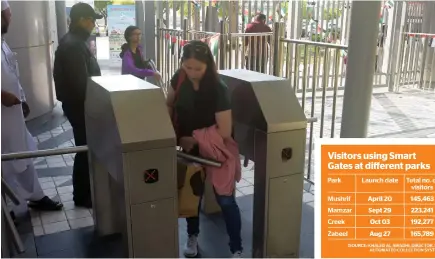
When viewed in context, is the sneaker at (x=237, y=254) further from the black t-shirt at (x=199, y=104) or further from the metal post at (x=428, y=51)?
the metal post at (x=428, y=51)

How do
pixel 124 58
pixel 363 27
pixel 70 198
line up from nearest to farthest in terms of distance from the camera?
pixel 363 27
pixel 70 198
pixel 124 58

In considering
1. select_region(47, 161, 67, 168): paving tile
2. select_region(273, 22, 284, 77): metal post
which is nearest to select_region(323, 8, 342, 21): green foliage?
select_region(273, 22, 284, 77): metal post

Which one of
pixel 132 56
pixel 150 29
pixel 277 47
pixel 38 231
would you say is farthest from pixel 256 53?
pixel 38 231

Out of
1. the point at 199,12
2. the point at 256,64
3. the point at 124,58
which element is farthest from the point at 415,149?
the point at 199,12

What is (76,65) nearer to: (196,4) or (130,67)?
(130,67)

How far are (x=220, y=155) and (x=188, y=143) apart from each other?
179 mm

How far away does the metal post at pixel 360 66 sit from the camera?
7.43 ft

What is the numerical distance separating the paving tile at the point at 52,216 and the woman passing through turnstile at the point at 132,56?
153 centimetres

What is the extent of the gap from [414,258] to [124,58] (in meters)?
3.39

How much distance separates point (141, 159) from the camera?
1.92 metres

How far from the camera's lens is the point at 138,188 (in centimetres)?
196

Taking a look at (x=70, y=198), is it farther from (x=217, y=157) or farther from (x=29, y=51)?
(x=29, y=51)

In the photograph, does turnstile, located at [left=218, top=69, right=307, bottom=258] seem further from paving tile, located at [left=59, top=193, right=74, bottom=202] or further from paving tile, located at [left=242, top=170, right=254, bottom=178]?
paving tile, located at [left=59, top=193, right=74, bottom=202]

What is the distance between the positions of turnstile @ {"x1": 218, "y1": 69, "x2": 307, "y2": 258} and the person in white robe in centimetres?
143
